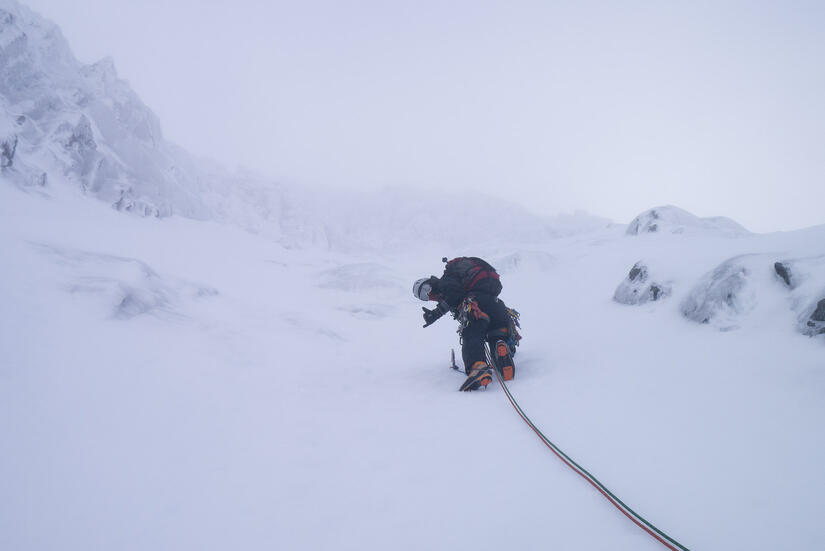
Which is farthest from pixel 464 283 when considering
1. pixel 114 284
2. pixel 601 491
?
pixel 114 284

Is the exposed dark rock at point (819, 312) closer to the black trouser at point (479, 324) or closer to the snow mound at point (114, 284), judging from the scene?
the black trouser at point (479, 324)

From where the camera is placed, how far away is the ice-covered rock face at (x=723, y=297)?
4.46m

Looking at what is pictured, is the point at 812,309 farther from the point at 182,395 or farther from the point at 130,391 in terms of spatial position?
the point at 130,391

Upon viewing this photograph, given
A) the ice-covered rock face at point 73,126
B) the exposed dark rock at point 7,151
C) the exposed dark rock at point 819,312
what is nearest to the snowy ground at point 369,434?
the exposed dark rock at point 819,312

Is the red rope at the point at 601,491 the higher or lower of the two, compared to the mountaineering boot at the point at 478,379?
higher

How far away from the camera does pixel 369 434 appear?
3.38 m

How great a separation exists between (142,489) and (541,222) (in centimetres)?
7062

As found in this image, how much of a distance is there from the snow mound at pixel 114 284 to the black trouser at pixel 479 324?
4830 mm

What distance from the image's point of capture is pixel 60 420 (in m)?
2.58

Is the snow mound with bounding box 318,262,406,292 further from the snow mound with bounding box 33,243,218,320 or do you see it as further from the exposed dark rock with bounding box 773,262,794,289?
the exposed dark rock with bounding box 773,262,794,289

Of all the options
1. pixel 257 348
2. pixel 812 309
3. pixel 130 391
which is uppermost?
pixel 812 309

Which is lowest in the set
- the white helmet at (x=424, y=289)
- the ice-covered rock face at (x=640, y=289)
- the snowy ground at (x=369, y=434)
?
the snowy ground at (x=369, y=434)

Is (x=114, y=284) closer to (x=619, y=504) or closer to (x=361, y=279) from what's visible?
(x=619, y=504)

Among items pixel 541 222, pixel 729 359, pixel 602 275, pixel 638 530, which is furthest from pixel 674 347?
pixel 541 222
